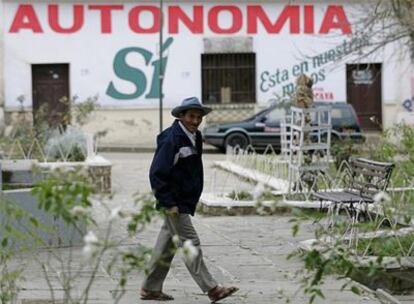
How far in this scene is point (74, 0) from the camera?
31.4 m

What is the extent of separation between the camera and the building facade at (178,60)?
31062 millimetres

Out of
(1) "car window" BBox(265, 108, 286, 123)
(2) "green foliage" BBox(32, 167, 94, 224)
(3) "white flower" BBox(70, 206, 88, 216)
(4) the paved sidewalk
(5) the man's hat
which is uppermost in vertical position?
(5) the man's hat

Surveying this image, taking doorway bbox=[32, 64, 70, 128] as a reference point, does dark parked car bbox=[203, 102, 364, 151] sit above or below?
below

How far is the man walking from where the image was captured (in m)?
8.06

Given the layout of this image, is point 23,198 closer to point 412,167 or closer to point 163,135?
point 163,135

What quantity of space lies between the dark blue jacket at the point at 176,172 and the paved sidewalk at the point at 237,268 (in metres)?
0.91

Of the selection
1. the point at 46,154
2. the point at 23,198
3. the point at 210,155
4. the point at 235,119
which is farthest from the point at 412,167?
the point at 235,119

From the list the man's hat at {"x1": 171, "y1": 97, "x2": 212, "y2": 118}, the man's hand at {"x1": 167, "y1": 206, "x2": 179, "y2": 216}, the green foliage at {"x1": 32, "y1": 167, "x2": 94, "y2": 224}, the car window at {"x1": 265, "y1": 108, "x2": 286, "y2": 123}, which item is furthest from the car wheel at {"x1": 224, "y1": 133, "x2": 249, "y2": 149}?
the green foliage at {"x1": 32, "y1": 167, "x2": 94, "y2": 224}

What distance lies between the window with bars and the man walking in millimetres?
23924

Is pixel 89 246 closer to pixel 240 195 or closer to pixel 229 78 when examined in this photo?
pixel 240 195

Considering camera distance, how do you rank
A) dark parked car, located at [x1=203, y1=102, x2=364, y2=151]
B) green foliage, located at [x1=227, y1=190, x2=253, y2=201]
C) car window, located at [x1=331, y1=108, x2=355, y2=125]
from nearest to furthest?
1. green foliage, located at [x1=227, y1=190, x2=253, y2=201]
2. car window, located at [x1=331, y1=108, x2=355, y2=125]
3. dark parked car, located at [x1=203, y1=102, x2=364, y2=151]

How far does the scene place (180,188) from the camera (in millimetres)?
8164

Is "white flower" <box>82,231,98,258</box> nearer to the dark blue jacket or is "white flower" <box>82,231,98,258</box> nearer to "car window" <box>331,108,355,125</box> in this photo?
the dark blue jacket

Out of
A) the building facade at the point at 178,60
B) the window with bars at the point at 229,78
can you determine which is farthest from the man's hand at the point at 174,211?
the window with bars at the point at 229,78
